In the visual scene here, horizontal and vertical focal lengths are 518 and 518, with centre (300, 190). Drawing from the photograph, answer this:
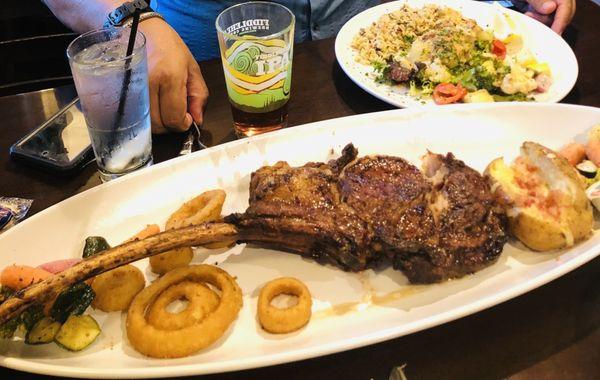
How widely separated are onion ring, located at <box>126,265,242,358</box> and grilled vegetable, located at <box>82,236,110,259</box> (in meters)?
0.24

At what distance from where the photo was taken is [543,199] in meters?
1.85

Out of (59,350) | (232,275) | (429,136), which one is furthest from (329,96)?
(59,350)

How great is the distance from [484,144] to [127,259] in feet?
5.02

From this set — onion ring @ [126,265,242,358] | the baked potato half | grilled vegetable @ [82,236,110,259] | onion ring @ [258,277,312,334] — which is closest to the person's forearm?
grilled vegetable @ [82,236,110,259]

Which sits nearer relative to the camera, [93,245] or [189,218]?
[93,245]

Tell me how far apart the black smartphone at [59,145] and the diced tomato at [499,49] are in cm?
220

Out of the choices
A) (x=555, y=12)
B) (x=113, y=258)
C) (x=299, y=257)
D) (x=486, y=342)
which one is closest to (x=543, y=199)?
(x=486, y=342)

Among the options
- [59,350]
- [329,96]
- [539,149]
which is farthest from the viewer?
[329,96]

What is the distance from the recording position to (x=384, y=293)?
1699 mm

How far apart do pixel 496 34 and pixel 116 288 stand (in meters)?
2.56

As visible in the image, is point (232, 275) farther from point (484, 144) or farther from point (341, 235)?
point (484, 144)

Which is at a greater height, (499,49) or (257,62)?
(257,62)

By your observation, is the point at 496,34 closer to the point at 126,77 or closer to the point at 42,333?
the point at 126,77

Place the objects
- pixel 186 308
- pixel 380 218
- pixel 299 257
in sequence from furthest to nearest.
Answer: pixel 299 257 < pixel 380 218 < pixel 186 308
